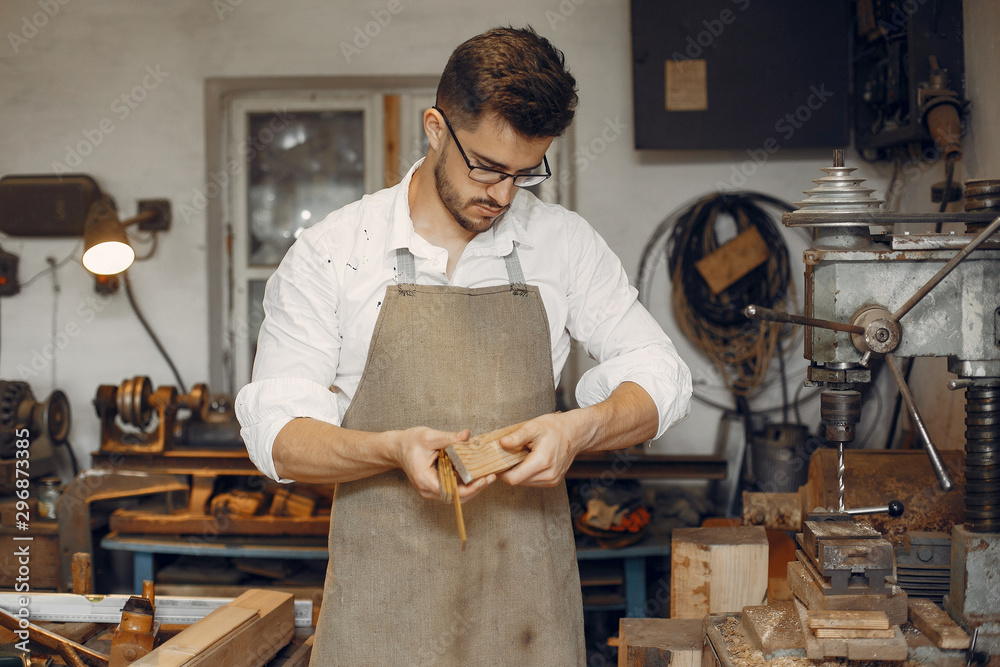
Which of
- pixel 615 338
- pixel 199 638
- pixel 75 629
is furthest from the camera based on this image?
pixel 75 629

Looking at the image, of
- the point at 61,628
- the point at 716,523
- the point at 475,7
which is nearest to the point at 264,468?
the point at 61,628

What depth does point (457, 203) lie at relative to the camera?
163 cm

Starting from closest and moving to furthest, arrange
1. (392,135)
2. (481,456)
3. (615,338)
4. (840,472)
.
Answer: (481,456)
(840,472)
(615,338)
(392,135)

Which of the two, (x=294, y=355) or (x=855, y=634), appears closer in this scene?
(x=855, y=634)

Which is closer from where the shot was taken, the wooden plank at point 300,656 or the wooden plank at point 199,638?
the wooden plank at point 199,638

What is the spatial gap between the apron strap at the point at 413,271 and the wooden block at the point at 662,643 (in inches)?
28.2

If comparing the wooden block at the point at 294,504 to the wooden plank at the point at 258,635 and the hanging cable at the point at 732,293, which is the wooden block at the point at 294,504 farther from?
the hanging cable at the point at 732,293

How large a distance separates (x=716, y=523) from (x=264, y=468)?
213cm

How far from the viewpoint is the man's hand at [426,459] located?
4.49 ft

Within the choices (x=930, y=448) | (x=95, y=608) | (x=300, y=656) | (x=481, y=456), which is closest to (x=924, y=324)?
(x=930, y=448)

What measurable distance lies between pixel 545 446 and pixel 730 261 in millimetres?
2629

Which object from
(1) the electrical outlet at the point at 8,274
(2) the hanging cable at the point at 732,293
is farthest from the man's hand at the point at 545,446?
(1) the electrical outlet at the point at 8,274

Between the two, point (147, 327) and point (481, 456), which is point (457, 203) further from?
point (147, 327)

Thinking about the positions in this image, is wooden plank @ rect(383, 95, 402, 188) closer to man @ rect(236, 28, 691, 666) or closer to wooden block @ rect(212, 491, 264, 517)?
wooden block @ rect(212, 491, 264, 517)
